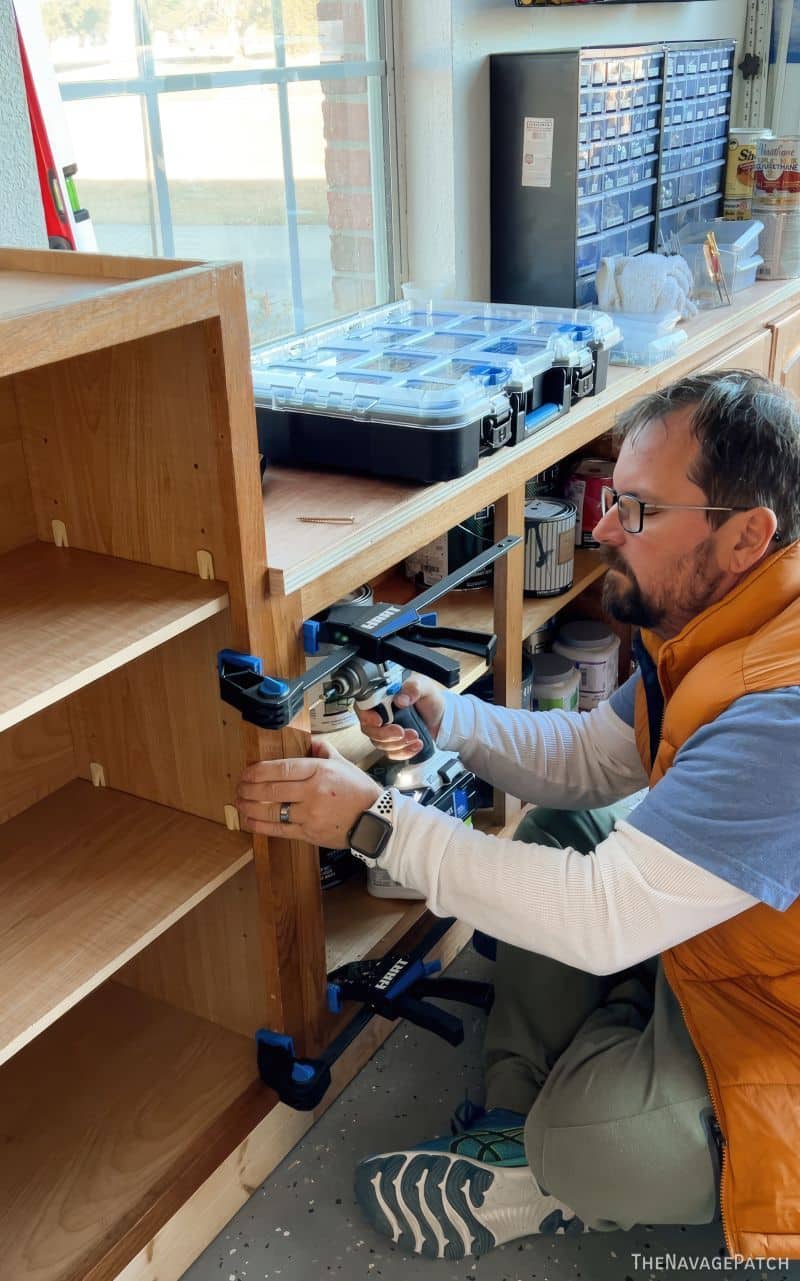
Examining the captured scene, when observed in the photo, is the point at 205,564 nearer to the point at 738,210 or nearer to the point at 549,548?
the point at 549,548

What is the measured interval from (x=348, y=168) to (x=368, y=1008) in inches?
53.8

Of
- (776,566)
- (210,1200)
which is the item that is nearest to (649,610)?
(776,566)

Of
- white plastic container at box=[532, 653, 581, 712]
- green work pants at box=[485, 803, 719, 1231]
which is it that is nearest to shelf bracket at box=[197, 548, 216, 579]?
green work pants at box=[485, 803, 719, 1231]

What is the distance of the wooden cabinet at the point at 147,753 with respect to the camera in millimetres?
1018

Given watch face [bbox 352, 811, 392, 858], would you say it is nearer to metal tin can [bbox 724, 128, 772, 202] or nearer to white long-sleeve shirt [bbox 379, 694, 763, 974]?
white long-sleeve shirt [bbox 379, 694, 763, 974]

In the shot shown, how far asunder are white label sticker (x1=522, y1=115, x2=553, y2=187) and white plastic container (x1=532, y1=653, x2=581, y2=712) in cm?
87

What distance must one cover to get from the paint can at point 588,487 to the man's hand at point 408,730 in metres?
0.71

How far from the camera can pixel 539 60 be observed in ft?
6.47

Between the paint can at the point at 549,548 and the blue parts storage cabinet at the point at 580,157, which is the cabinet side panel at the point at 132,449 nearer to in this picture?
the paint can at the point at 549,548

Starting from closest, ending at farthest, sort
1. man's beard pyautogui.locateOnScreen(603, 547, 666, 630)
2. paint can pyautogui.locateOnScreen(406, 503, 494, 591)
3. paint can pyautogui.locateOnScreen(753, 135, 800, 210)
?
man's beard pyautogui.locateOnScreen(603, 547, 666, 630)
paint can pyautogui.locateOnScreen(406, 503, 494, 591)
paint can pyautogui.locateOnScreen(753, 135, 800, 210)

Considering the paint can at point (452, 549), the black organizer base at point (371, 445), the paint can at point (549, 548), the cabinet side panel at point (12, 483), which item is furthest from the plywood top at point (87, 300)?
the paint can at point (549, 548)

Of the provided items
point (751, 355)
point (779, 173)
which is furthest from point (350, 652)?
point (779, 173)

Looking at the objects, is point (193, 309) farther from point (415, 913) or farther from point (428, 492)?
point (415, 913)

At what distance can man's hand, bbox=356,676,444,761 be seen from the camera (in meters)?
1.30
